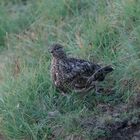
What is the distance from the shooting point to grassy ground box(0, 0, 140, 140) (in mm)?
5051

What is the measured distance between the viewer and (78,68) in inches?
209

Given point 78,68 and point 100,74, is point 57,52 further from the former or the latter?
point 100,74

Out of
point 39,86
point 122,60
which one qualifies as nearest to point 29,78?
point 39,86

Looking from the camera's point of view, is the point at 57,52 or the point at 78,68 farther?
the point at 57,52

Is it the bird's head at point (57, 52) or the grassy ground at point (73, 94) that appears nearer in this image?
the grassy ground at point (73, 94)

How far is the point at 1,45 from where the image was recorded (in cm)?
759

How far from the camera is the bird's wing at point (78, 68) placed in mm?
5285

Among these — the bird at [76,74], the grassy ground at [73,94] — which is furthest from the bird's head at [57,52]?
the grassy ground at [73,94]

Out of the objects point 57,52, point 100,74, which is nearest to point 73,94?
point 100,74

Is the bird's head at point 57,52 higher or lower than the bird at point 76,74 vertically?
higher

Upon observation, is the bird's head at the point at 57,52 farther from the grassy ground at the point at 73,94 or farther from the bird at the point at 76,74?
the grassy ground at the point at 73,94

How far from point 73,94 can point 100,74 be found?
11.8 inches

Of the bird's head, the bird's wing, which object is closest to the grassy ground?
the bird's wing

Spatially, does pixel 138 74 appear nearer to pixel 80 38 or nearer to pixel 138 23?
pixel 138 23
